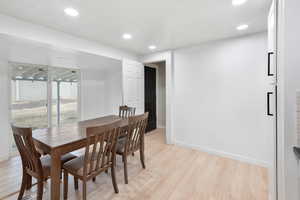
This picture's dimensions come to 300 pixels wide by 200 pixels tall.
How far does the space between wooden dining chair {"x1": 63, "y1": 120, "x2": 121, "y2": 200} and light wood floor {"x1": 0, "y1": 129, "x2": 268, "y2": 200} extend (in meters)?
0.27

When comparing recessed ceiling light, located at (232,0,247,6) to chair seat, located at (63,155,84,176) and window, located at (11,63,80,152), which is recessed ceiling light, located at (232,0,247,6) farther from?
window, located at (11,63,80,152)

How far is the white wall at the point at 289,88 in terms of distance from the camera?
1.03 meters

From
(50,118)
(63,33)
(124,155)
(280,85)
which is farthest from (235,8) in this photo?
(50,118)

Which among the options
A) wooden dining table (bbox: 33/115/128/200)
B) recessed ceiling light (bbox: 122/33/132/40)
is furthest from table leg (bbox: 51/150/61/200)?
recessed ceiling light (bbox: 122/33/132/40)

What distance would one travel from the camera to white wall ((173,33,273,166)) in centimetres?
252

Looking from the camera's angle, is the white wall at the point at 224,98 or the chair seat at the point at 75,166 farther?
the white wall at the point at 224,98

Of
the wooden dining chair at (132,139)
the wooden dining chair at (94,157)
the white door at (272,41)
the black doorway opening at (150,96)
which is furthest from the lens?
the black doorway opening at (150,96)

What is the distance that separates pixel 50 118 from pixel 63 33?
2252mm

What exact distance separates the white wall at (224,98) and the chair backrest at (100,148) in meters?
2.08

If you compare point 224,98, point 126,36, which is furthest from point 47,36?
point 224,98

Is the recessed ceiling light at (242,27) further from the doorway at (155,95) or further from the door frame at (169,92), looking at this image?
the doorway at (155,95)

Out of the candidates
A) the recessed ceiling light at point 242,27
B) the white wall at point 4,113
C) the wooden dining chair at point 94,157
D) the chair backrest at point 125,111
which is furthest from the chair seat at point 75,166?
the recessed ceiling light at point 242,27

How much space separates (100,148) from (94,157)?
175mm

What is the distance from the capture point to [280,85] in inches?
44.1
